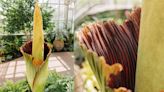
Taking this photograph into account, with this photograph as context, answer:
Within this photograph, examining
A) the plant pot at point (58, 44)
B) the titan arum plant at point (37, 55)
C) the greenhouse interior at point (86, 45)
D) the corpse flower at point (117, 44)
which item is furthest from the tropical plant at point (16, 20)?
the corpse flower at point (117, 44)

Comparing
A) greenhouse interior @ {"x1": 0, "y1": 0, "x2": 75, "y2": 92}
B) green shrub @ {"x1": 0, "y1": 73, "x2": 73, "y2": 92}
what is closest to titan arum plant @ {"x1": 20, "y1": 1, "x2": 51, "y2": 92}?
greenhouse interior @ {"x1": 0, "y1": 0, "x2": 75, "y2": 92}

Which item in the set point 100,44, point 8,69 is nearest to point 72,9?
point 8,69

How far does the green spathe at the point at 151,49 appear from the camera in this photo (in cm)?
21

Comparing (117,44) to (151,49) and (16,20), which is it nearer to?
(151,49)

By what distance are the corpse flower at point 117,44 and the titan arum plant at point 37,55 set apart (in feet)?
0.61

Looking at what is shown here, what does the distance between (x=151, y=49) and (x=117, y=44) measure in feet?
0.19

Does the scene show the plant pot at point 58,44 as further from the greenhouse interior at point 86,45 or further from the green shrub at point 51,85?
the green shrub at point 51,85

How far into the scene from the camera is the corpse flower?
0.24 metres

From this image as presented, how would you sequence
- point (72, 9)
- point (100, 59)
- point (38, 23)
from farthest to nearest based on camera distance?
point (72, 9) < point (38, 23) < point (100, 59)

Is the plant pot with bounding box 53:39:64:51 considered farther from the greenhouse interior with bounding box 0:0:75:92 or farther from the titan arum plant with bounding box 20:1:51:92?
the titan arum plant with bounding box 20:1:51:92

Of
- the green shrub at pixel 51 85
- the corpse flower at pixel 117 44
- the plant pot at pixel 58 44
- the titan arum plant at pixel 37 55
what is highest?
the corpse flower at pixel 117 44

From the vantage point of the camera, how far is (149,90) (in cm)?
22

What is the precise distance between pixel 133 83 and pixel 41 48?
23 cm

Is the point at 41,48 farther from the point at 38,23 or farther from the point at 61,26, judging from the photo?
the point at 61,26
